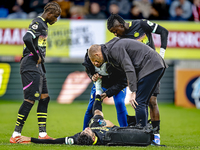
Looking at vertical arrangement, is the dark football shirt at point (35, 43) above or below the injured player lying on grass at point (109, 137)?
above

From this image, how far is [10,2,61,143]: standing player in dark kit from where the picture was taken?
5469mm

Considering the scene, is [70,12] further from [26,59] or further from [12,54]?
[26,59]

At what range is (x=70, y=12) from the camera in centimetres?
1343

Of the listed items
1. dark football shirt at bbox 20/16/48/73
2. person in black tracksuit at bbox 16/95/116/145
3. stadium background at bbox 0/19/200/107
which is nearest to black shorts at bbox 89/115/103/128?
person in black tracksuit at bbox 16/95/116/145

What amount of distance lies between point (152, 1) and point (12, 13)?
5.39 metres

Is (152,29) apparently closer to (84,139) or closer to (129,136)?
(129,136)

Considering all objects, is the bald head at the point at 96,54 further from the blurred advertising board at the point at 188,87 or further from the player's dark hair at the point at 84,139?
the blurred advertising board at the point at 188,87

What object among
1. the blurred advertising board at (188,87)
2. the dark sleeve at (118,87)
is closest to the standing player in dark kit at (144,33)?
the dark sleeve at (118,87)

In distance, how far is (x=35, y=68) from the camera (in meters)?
5.63

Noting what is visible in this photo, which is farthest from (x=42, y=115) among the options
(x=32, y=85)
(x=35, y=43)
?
(x=35, y=43)

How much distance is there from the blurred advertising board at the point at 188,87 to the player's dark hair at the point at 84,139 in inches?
311

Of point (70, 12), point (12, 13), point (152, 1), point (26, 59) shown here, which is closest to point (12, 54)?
point (12, 13)

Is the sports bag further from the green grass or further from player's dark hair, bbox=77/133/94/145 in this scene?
player's dark hair, bbox=77/133/94/145

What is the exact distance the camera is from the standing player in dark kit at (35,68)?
547cm
